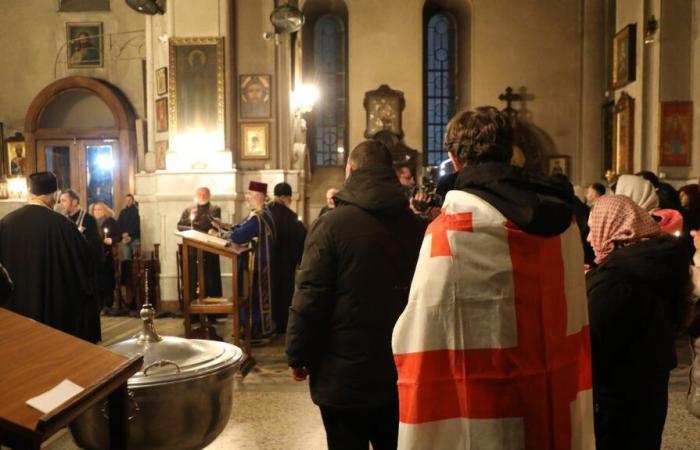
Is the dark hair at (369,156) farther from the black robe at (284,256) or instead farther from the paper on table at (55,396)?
the black robe at (284,256)

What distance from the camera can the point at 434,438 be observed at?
1.82 meters

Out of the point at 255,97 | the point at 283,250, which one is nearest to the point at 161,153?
the point at 255,97

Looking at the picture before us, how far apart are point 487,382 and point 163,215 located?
9210 mm

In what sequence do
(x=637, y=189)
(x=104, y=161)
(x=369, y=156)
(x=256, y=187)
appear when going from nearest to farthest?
(x=369, y=156)
(x=637, y=189)
(x=256, y=187)
(x=104, y=161)

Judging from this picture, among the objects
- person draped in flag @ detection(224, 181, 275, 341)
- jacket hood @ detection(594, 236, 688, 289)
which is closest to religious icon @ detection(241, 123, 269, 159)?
person draped in flag @ detection(224, 181, 275, 341)

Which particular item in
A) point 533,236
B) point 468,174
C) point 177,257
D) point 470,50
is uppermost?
point 470,50

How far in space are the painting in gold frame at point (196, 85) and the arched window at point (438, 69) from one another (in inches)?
305

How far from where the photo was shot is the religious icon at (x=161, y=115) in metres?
10.7

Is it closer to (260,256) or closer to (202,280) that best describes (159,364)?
(202,280)

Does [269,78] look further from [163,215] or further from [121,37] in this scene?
[121,37]

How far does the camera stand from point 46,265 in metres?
5.63

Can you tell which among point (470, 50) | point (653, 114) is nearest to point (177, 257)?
point (653, 114)

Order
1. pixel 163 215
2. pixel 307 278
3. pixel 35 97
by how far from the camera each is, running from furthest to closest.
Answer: pixel 35 97 < pixel 163 215 < pixel 307 278

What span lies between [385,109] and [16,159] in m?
8.11
